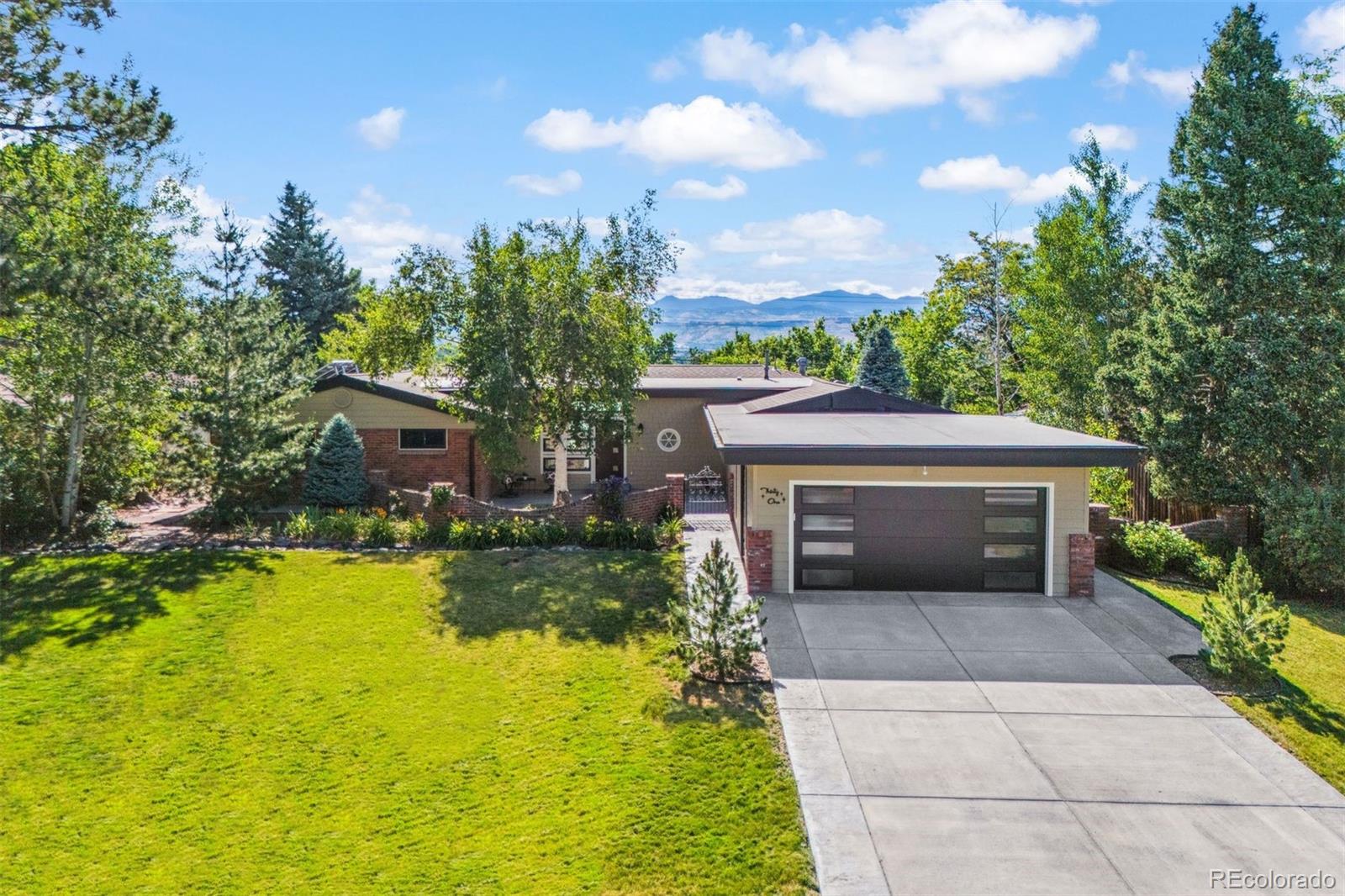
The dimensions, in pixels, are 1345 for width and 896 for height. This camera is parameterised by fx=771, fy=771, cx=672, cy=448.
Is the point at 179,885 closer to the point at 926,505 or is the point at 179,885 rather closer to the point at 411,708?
the point at 411,708

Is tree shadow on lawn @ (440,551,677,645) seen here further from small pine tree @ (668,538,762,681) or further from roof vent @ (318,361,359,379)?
roof vent @ (318,361,359,379)

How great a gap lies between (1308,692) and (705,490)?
1221 centimetres

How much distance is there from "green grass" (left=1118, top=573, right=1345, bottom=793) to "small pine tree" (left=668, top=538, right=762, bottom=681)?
16.7 ft

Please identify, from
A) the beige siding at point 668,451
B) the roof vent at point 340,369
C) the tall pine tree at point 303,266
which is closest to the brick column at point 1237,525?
the beige siding at point 668,451

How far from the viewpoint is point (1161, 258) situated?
21234 mm

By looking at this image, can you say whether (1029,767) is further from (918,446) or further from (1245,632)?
(918,446)

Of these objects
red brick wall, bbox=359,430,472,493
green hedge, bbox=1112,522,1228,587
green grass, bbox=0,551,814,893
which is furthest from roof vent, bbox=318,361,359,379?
green hedge, bbox=1112,522,1228,587

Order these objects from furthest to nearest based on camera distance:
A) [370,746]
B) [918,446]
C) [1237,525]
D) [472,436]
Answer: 1. [472,436]
2. [1237,525]
3. [918,446]
4. [370,746]

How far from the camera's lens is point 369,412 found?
18156mm

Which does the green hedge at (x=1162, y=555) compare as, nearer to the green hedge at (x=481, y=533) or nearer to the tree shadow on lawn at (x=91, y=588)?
the green hedge at (x=481, y=533)

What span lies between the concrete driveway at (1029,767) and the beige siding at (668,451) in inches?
420

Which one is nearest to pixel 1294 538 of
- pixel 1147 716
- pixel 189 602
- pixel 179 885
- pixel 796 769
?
pixel 1147 716

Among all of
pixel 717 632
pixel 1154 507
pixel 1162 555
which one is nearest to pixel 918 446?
pixel 717 632

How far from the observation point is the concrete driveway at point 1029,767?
5379 millimetres
